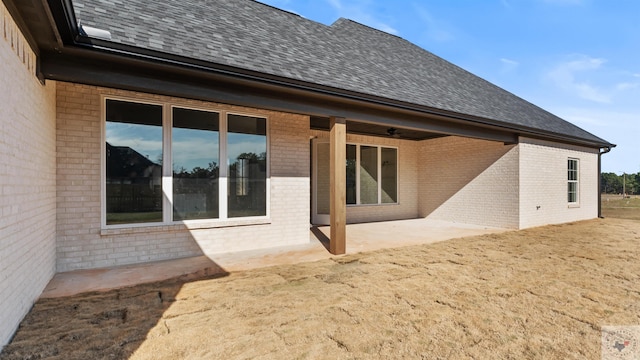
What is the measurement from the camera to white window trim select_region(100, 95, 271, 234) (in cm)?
477

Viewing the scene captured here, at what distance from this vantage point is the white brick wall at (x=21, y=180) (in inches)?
99.9

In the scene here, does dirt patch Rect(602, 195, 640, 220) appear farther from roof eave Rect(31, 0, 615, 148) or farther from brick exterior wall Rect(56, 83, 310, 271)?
brick exterior wall Rect(56, 83, 310, 271)

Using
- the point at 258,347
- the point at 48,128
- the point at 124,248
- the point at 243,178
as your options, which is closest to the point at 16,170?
the point at 48,128

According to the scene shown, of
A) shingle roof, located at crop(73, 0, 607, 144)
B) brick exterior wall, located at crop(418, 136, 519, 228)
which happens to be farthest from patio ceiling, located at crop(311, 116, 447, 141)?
shingle roof, located at crop(73, 0, 607, 144)

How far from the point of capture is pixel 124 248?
4891 mm

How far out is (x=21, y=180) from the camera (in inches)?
117

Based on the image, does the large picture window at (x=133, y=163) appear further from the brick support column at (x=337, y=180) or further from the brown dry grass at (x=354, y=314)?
the brick support column at (x=337, y=180)

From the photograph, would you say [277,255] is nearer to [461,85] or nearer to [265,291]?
[265,291]

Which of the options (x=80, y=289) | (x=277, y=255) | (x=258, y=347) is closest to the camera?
(x=258, y=347)

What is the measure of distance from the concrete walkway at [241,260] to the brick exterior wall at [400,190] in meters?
1.40

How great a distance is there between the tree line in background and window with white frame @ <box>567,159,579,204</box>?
34.8 metres

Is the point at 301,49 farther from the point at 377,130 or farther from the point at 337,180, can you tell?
the point at 377,130

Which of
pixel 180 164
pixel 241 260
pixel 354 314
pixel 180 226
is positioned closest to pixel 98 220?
pixel 180 226

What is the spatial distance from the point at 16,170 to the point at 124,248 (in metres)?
2.38
